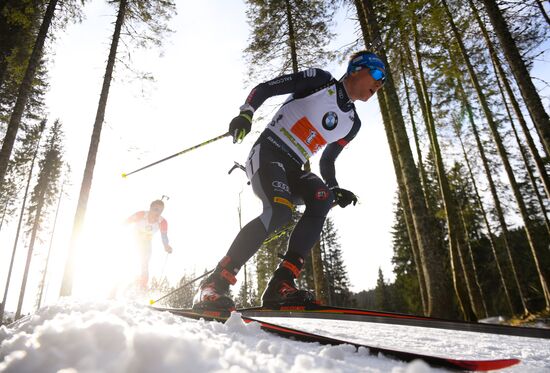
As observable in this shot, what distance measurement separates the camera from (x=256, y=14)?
1216 centimetres

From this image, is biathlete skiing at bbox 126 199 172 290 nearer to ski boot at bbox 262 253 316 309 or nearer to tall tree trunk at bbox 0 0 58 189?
tall tree trunk at bbox 0 0 58 189

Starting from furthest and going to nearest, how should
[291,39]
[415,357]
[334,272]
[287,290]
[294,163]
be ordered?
[334,272] → [291,39] → [294,163] → [287,290] → [415,357]

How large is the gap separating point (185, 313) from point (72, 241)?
8271 mm

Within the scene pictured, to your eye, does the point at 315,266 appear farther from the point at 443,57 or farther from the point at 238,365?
the point at 238,365

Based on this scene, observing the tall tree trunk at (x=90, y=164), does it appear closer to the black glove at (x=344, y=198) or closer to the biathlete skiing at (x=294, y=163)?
the biathlete skiing at (x=294, y=163)

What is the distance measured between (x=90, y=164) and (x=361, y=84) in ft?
29.1

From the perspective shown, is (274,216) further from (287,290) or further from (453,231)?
(453,231)

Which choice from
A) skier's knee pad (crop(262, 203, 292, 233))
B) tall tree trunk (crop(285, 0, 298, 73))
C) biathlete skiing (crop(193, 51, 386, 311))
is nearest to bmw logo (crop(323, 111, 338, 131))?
biathlete skiing (crop(193, 51, 386, 311))

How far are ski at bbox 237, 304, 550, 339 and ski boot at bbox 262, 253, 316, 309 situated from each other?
4 centimetres

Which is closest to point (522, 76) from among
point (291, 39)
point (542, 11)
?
point (542, 11)

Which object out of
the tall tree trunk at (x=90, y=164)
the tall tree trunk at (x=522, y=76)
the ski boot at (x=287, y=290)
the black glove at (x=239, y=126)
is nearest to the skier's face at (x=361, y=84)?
the black glove at (x=239, y=126)

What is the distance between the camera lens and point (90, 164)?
9.27m

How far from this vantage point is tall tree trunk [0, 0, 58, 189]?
28.2 feet

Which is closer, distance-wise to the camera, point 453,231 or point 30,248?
point 453,231
